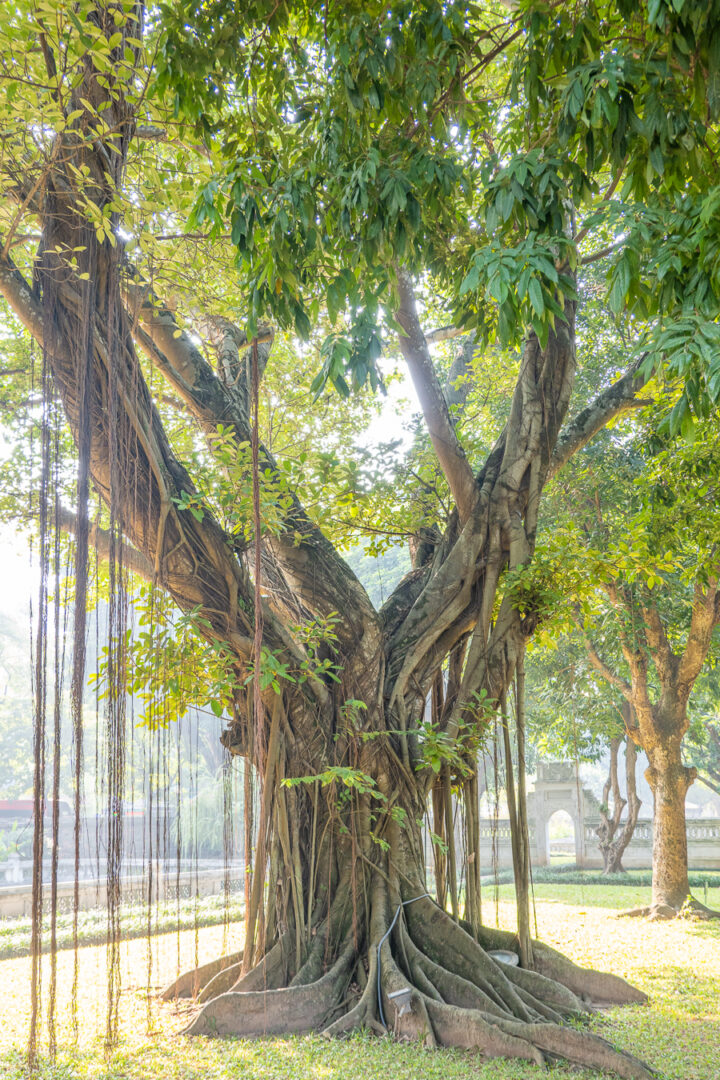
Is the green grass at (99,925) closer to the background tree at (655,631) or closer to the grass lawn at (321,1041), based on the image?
the grass lawn at (321,1041)

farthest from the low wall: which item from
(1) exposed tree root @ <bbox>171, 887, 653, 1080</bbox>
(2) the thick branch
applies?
(2) the thick branch

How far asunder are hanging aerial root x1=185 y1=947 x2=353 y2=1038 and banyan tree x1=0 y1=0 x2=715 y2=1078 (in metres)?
0.01

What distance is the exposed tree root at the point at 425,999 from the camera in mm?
3316

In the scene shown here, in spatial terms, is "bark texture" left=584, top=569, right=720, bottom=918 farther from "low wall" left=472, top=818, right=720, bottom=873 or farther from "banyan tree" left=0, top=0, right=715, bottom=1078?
"low wall" left=472, top=818, right=720, bottom=873

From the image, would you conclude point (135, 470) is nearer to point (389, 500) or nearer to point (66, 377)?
point (66, 377)

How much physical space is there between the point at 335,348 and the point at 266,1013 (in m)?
2.89

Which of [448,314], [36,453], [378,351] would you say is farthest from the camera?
[448,314]

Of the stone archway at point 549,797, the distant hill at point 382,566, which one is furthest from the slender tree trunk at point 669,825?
the distant hill at point 382,566

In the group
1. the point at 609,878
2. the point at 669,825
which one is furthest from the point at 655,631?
the point at 609,878

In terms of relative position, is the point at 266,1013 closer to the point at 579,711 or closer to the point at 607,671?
the point at 607,671

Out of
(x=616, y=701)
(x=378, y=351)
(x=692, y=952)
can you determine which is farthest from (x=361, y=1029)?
(x=616, y=701)

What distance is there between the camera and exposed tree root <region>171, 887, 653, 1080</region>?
3.32m

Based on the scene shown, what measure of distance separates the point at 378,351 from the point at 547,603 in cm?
208

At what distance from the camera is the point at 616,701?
33.0 feet
